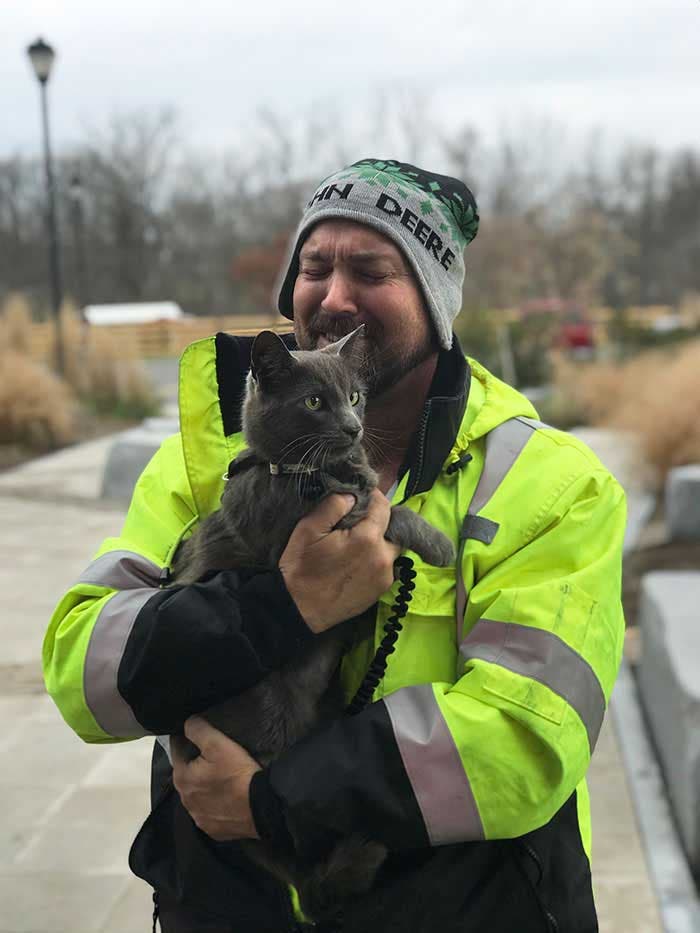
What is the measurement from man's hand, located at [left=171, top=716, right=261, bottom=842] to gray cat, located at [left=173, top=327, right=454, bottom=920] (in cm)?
6

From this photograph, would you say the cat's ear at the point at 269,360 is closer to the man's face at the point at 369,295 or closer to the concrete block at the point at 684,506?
the man's face at the point at 369,295

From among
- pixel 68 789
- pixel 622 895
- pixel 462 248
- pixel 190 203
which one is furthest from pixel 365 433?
pixel 190 203

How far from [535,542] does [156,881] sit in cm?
110

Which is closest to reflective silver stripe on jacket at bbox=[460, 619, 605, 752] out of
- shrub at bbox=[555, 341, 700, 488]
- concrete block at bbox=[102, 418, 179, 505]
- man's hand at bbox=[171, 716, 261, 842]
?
man's hand at bbox=[171, 716, 261, 842]

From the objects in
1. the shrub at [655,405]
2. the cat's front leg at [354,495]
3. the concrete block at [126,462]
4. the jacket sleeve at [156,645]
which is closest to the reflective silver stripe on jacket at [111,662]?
the jacket sleeve at [156,645]

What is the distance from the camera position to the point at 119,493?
1080 centimetres

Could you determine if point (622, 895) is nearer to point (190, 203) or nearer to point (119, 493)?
point (119, 493)

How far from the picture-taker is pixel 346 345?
1.95 metres

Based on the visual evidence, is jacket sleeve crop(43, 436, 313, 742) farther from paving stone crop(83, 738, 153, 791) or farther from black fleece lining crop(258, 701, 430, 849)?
paving stone crop(83, 738, 153, 791)

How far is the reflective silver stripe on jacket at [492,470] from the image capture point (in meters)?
1.81

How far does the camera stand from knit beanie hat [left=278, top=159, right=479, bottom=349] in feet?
6.56

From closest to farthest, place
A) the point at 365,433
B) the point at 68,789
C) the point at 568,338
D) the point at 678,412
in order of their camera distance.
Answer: the point at 365,433 < the point at 68,789 < the point at 678,412 < the point at 568,338

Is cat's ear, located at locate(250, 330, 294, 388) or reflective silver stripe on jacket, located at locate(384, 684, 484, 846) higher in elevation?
cat's ear, located at locate(250, 330, 294, 388)

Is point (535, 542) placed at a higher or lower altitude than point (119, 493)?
higher
